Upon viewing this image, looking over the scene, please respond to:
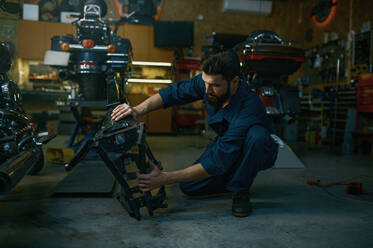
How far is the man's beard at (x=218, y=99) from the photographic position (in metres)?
1.39

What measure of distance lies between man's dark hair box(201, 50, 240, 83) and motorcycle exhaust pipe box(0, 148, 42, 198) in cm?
92

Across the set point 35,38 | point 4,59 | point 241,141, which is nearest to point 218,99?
point 241,141

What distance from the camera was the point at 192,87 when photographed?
1.60 meters

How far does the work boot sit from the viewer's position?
55.8 inches

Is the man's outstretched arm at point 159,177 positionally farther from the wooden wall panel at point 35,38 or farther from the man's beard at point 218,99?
the wooden wall panel at point 35,38

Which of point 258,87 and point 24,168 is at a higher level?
point 258,87

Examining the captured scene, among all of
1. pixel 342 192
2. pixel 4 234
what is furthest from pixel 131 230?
pixel 342 192

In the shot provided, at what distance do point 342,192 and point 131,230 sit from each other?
4.72ft

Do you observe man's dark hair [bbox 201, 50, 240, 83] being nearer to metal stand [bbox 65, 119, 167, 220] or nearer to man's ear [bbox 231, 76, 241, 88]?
man's ear [bbox 231, 76, 241, 88]

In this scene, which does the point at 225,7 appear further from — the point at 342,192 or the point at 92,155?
the point at 342,192

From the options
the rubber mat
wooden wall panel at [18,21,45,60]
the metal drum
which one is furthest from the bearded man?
wooden wall panel at [18,21,45,60]

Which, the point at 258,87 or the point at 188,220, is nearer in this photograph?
the point at 188,220

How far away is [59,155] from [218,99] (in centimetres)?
187

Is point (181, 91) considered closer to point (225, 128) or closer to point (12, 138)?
point (225, 128)
